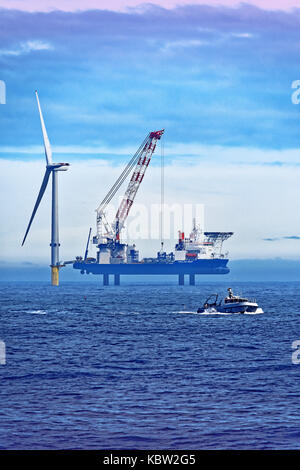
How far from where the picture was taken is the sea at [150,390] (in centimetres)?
3772

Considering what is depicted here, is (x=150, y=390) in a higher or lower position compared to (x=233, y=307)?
lower

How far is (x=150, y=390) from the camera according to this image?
5122 centimetres

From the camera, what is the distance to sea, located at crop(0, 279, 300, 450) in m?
37.7

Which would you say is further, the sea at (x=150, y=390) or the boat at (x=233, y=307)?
the boat at (x=233, y=307)

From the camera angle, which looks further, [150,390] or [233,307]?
[233,307]

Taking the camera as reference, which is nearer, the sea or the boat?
the sea

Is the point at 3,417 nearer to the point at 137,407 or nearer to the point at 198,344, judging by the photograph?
the point at 137,407

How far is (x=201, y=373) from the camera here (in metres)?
59.5

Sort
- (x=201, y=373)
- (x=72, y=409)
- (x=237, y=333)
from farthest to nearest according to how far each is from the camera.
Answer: (x=237, y=333)
(x=201, y=373)
(x=72, y=409)

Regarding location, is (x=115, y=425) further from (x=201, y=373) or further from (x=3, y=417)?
(x=201, y=373)
